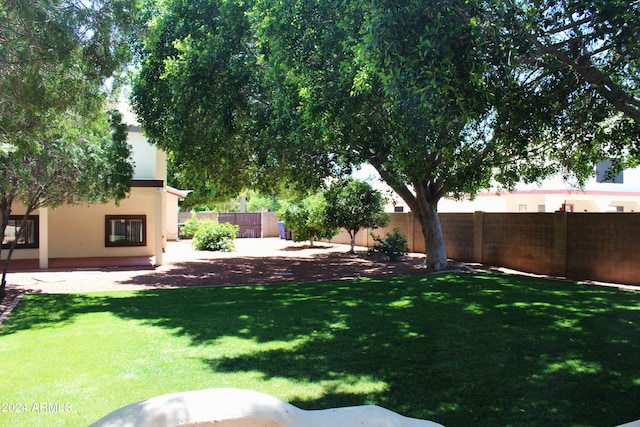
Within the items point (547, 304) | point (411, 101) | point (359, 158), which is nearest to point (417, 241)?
point (359, 158)

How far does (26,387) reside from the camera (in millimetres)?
5312

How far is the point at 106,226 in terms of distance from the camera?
66.9 ft

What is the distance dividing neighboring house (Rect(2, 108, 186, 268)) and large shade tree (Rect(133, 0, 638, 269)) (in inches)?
145

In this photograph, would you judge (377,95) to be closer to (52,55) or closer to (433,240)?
(52,55)

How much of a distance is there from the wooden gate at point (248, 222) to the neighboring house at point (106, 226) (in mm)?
15982

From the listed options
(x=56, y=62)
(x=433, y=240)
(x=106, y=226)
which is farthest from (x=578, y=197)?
(x=56, y=62)

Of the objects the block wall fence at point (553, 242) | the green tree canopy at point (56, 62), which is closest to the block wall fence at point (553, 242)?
the block wall fence at point (553, 242)

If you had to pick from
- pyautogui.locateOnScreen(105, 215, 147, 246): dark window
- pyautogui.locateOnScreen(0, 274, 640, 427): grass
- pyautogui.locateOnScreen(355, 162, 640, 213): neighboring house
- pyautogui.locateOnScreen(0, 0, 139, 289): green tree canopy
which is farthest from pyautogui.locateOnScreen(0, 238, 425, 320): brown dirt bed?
pyautogui.locateOnScreen(355, 162, 640, 213): neighboring house

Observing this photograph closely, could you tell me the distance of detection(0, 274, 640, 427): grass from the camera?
4781 mm

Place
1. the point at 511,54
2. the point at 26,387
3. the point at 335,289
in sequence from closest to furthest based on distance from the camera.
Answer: the point at 26,387
the point at 511,54
the point at 335,289

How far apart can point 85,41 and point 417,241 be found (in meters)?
17.6

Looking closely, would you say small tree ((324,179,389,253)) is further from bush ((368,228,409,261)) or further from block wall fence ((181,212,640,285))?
block wall fence ((181,212,640,285))

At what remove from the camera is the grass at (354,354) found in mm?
4781

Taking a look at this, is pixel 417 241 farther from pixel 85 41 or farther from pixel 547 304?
pixel 85 41
